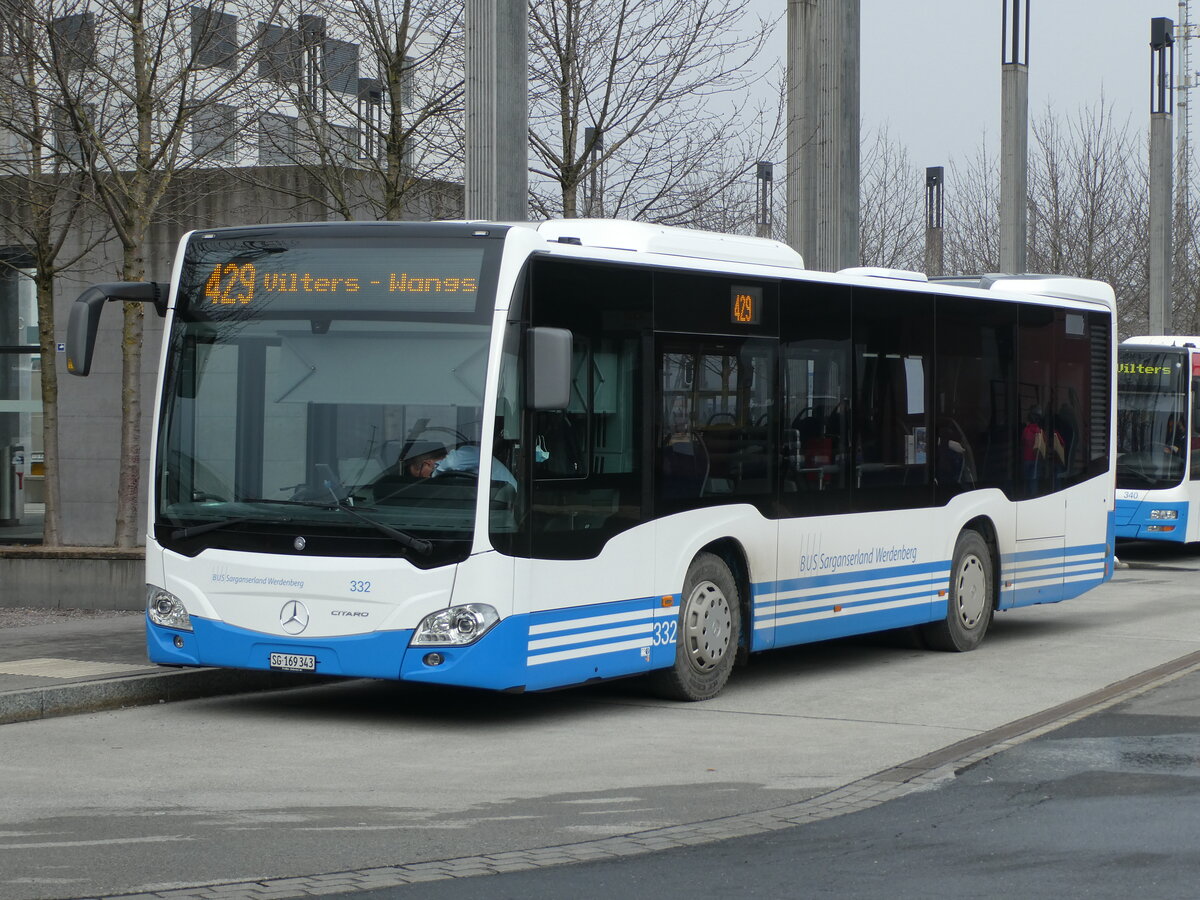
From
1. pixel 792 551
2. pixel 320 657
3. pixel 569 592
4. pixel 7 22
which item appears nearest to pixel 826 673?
pixel 792 551

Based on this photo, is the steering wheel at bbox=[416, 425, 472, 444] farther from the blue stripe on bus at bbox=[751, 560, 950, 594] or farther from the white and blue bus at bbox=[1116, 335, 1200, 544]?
the white and blue bus at bbox=[1116, 335, 1200, 544]

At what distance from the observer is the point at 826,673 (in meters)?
12.9

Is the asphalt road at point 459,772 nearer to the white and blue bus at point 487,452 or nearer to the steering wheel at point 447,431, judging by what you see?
the white and blue bus at point 487,452

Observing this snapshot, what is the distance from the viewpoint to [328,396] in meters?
9.90

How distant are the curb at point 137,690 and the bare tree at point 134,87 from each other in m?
5.62

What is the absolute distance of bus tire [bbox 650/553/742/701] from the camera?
36.0ft

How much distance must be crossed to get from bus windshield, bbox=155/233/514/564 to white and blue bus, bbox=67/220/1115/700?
1 centimetres

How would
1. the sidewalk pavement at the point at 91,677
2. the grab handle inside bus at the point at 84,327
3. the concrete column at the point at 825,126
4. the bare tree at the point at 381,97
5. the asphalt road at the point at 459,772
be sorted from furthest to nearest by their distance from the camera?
the concrete column at the point at 825,126 < the bare tree at the point at 381,97 < the sidewalk pavement at the point at 91,677 < the grab handle inside bus at the point at 84,327 < the asphalt road at the point at 459,772

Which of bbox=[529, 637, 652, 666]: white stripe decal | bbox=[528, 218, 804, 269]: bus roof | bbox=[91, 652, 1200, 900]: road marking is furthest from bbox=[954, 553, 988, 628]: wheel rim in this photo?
bbox=[529, 637, 652, 666]: white stripe decal

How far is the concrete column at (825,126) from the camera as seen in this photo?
1800cm

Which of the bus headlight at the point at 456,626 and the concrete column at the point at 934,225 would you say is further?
the concrete column at the point at 934,225

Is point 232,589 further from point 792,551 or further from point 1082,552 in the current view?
point 1082,552

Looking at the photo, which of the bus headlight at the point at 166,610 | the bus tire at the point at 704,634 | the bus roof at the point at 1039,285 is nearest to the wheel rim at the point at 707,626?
the bus tire at the point at 704,634

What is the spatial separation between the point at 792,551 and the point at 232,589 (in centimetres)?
374
